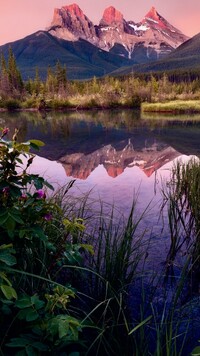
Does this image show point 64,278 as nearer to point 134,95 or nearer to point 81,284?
point 81,284

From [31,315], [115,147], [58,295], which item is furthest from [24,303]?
[115,147]

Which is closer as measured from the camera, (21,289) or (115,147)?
(21,289)

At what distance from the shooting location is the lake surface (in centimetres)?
998

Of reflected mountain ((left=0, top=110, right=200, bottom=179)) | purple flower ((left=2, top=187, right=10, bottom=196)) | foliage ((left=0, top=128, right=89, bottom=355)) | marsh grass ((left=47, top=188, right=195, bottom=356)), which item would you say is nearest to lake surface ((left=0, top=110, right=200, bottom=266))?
reflected mountain ((left=0, top=110, right=200, bottom=179))

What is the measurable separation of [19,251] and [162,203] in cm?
664

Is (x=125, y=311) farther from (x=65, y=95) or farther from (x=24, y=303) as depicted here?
(x=65, y=95)

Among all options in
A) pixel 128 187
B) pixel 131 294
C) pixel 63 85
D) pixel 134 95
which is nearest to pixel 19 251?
pixel 131 294

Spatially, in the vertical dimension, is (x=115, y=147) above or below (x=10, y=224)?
below

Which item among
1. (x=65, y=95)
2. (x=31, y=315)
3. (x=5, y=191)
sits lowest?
(x=31, y=315)

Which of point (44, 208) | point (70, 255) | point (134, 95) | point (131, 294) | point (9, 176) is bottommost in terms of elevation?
point (131, 294)

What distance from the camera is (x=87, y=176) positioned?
1330 cm

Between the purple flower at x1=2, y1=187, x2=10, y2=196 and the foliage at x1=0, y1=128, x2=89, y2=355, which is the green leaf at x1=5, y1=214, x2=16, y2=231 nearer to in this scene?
the foliage at x1=0, y1=128, x2=89, y2=355

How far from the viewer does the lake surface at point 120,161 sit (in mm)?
9977

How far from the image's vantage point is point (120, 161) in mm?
16547
